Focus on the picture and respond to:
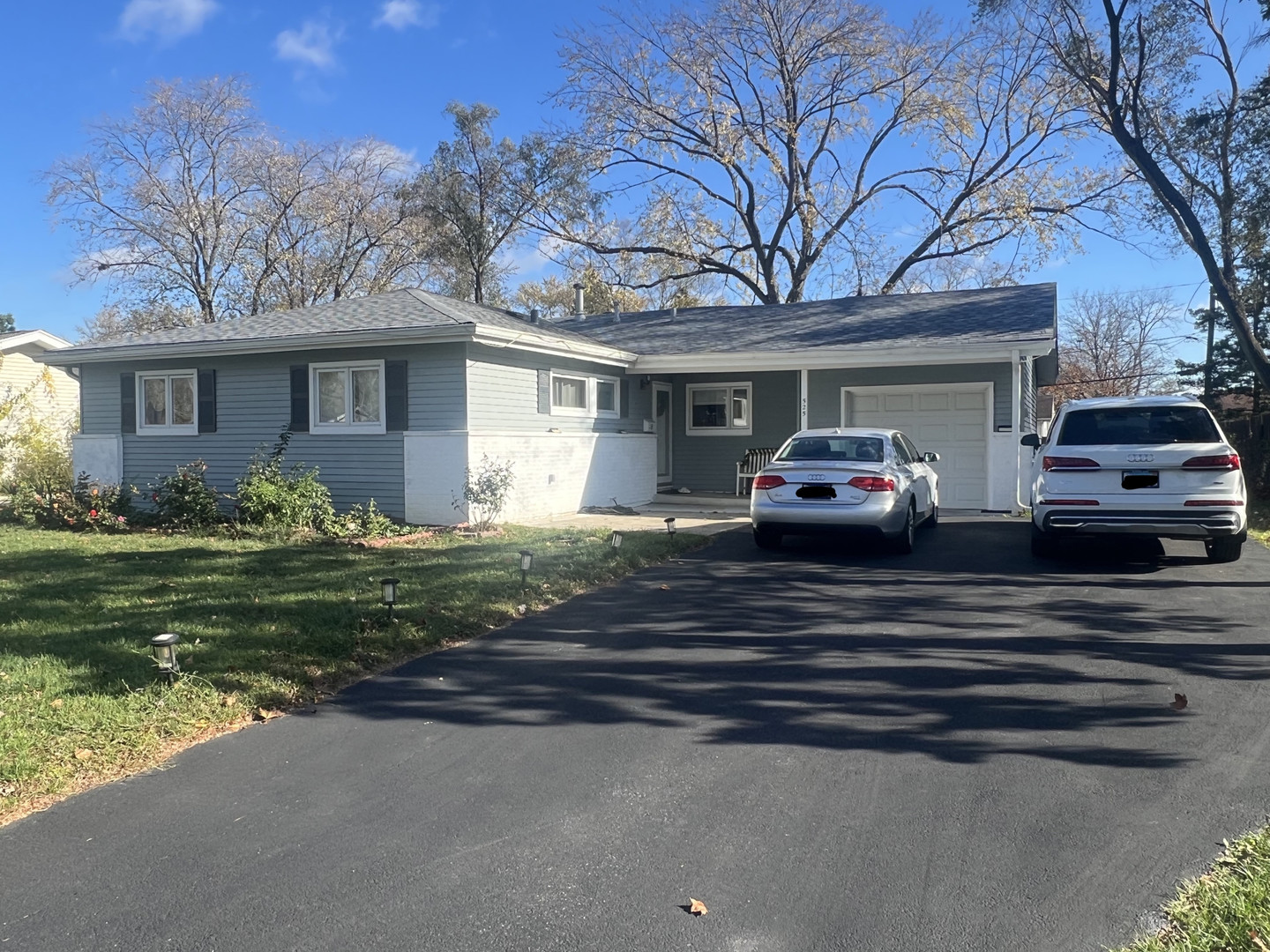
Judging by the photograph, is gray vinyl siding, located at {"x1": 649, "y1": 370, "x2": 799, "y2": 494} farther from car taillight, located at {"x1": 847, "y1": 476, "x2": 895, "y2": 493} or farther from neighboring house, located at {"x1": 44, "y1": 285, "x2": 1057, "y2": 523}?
car taillight, located at {"x1": 847, "y1": 476, "x2": 895, "y2": 493}

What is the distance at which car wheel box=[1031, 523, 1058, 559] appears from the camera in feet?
34.4

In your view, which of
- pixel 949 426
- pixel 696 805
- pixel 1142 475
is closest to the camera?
pixel 696 805

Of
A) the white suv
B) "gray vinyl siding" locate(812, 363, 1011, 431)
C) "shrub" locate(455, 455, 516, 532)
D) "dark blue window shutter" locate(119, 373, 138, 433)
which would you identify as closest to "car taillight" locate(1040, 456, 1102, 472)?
the white suv

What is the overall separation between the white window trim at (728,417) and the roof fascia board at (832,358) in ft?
5.23

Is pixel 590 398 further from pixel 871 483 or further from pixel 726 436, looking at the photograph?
pixel 871 483

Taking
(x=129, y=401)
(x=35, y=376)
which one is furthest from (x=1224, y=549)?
(x=35, y=376)

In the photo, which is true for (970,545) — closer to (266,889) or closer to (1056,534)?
(1056,534)

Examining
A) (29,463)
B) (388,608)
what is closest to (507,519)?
(388,608)

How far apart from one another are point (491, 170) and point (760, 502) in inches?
1068

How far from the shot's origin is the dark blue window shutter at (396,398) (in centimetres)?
1387

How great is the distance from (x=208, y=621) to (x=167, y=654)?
168 cm

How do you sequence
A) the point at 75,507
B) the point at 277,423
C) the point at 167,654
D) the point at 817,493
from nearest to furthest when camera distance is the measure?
the point at 167,654
the point at 817,493
the point at 75,507
the point at 277,423

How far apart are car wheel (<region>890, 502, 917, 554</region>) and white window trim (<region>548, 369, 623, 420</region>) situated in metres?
6.47

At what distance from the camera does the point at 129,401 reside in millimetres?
16266
